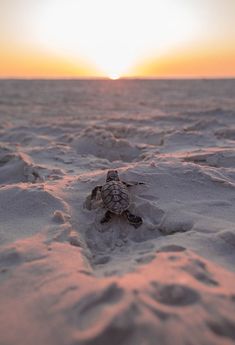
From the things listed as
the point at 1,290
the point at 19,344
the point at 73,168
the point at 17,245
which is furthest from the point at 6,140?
the point at 19,344

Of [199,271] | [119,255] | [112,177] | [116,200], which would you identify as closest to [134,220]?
[116,200]

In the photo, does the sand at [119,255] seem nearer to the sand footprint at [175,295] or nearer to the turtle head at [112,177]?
the sand footprint at [175,295]

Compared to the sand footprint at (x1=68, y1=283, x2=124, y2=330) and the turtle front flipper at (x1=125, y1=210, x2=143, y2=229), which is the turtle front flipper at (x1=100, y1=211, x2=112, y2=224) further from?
the sand footprint at (x1=68, y1=283, x2=124, y2=330)

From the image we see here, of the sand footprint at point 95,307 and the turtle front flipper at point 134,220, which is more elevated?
the turtle front flipper at point 134,220

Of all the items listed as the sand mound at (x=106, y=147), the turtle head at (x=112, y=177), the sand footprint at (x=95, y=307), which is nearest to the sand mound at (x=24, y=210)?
the turtle head at (x=112, y=177)

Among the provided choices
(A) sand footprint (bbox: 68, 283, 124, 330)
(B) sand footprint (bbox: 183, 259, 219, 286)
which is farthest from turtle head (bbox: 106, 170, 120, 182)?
(A) sand footprint (bbox: 68, 283, 124, 330)

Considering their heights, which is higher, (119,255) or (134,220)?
(134,220)

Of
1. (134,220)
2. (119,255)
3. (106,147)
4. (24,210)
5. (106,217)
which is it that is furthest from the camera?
(106,147)

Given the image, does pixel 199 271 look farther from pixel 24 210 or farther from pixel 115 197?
pixel 24 210

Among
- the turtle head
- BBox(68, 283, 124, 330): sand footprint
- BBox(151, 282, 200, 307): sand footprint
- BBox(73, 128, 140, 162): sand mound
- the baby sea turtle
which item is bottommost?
BBox(68, 283, 124, 330): sand footprint
